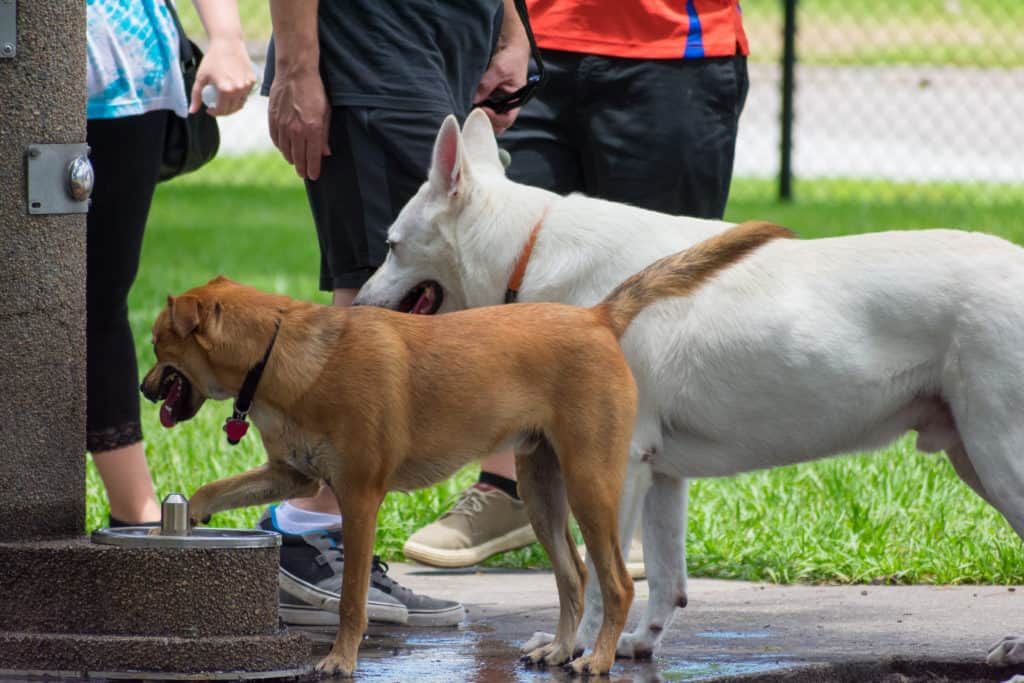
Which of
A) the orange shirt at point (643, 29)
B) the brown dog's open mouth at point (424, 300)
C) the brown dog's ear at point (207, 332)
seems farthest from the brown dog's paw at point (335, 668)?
the orange shirt at point (643, 29)

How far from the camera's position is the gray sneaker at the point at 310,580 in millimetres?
4770

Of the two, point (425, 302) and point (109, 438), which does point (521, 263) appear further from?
point (109, 438)

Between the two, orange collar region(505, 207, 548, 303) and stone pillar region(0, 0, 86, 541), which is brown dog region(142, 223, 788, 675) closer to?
stone pillar region(0, 0, 86, 541)

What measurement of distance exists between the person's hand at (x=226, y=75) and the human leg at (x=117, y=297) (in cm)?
17

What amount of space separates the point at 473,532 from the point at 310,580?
1.04 meters

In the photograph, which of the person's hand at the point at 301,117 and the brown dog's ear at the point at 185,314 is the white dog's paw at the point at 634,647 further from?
the person's hand at the point at 301,117

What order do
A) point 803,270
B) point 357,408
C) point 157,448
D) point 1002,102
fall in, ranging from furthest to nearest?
point 1002,102 < point 157,448 < point 803,270 < point 357,408

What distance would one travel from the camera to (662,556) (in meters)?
4.50

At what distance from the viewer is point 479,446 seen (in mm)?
3930

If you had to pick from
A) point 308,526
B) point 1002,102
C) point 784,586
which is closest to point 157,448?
point 308,526

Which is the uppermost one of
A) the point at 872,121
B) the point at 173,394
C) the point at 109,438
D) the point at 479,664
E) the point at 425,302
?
the point at 173,394

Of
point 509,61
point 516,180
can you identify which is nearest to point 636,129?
point 516,180

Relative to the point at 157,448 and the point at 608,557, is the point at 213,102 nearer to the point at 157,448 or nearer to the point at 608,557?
the point at 608,557

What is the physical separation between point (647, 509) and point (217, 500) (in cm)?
119
